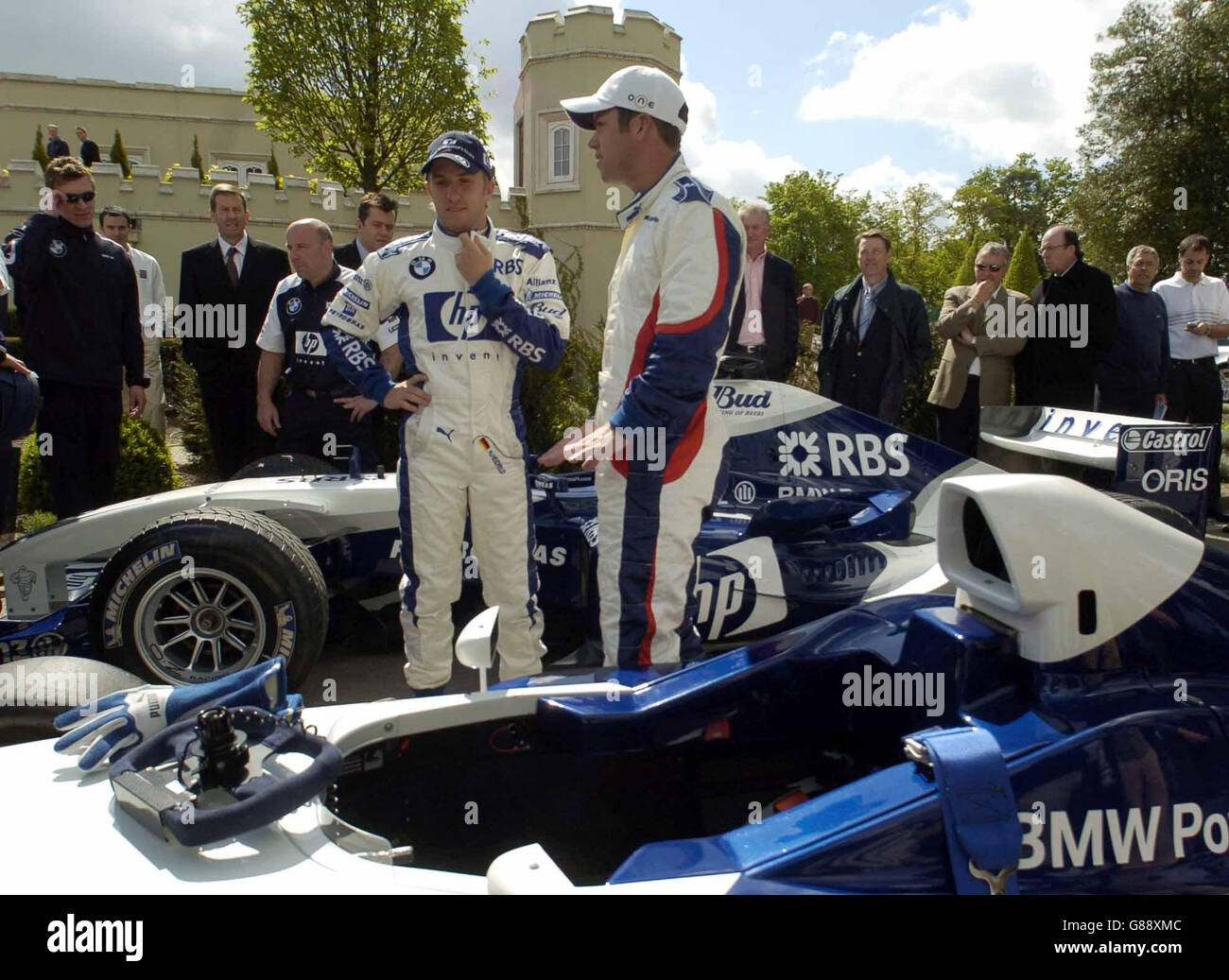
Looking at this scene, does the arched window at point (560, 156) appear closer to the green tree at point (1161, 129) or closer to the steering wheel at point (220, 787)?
the green tree at point (1161, 129)

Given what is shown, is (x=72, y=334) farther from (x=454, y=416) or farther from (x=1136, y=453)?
(x=1136, y=453)

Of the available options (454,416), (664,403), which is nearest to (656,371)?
(664,403)

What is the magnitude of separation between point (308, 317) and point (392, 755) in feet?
10.8

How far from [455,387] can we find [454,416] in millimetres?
97

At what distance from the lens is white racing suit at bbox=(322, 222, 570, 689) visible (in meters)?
3.13

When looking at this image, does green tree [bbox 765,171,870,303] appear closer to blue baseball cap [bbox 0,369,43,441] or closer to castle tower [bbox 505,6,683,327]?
castle tower [bbox 505,6,683,327]

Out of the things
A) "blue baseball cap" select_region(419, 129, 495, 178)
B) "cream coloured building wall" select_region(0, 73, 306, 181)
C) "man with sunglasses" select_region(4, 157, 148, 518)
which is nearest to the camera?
"blue baseball cap" select_region(419, 129, 495, 178)

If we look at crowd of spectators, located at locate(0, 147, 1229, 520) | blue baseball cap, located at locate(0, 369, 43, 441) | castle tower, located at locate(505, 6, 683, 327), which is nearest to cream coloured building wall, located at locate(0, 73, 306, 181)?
castle tower, located at locate(505, 6, 683, 327)

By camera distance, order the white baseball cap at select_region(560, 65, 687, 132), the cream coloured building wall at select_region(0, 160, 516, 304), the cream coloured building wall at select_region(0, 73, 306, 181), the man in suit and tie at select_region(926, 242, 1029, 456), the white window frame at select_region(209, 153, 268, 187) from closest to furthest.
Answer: the white baseball cap at select_region(560, 65, 687, 132) → the man in suit and tie at select_region(926, 242, 1029, 456) → the cream coloured building wall at select_region(0, 160, 516, 304) → the white window frame at select_region(209, 153, 268, 187) → the cream coloured building wall at select_region(0, 73, 306, 181)

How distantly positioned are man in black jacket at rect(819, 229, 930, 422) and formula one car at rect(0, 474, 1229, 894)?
3.84m

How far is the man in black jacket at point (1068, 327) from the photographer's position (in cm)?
606

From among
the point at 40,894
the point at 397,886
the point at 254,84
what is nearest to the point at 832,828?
the point at 397,886
